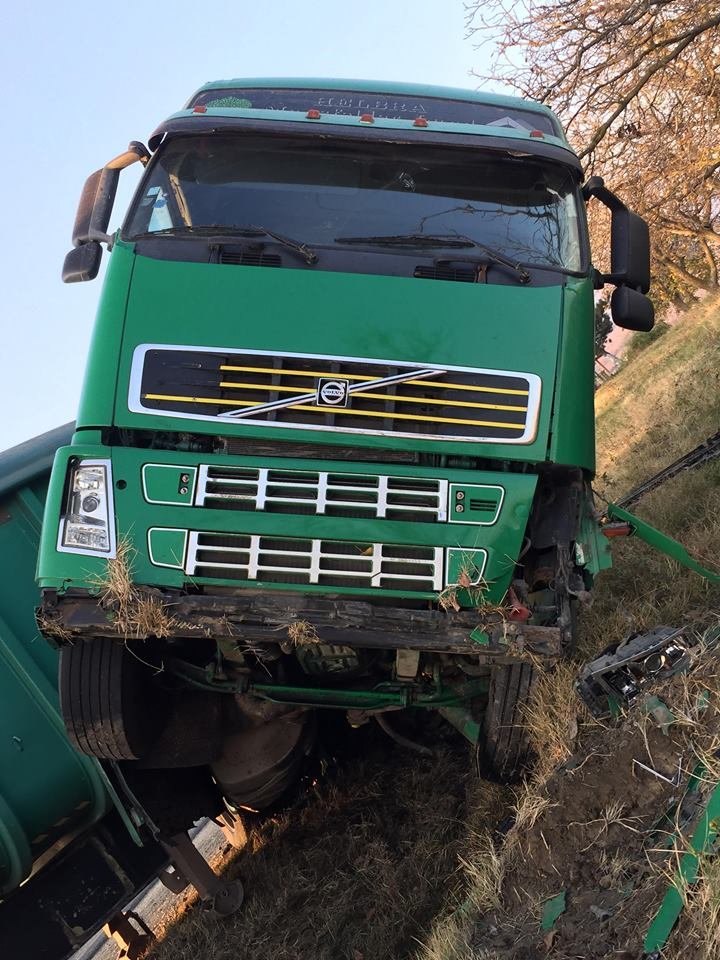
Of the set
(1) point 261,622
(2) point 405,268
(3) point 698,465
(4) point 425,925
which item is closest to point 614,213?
(2) point 405,268

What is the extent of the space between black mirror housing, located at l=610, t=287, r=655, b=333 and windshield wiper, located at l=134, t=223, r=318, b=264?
5.50ft

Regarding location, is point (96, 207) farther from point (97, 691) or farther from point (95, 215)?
point (97, 691)

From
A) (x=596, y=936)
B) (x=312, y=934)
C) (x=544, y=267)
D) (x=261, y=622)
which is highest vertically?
(x=544, y=267)

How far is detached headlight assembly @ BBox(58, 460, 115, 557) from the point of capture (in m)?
3.44

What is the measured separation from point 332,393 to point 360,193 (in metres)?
1.22

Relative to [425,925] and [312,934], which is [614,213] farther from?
[312,934]

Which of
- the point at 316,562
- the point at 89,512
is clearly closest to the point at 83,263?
the point at 89,512

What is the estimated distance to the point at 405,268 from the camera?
3.92 meters

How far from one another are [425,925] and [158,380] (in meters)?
2.98

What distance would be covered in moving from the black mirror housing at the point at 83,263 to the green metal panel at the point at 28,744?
55.3 inches

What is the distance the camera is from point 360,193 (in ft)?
13.9

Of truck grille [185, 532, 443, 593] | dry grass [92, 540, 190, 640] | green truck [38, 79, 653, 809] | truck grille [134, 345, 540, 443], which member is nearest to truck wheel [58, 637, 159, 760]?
green truck [38, 79, 653, 809]

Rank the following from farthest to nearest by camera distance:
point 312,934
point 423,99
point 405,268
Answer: point 423,99, point 312,934, point 405,268

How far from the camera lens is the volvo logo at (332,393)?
3605mm
